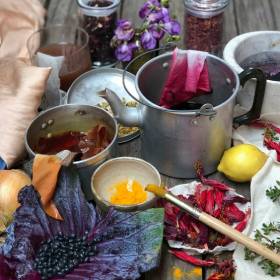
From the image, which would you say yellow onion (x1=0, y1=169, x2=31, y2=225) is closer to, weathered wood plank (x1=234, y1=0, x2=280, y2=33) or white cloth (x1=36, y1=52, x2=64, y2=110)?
white cloth (x1=36, y1=52, x2=64, y2=110)

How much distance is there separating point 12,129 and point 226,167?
439mm

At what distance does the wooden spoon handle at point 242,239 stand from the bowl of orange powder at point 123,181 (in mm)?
107

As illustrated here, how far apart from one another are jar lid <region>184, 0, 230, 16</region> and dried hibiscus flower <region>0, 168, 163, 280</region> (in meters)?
0.57

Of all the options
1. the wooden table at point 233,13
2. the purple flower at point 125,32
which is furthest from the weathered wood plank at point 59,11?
the purple flower at point 125,32

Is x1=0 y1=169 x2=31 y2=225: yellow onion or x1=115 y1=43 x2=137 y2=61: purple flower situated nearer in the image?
x1=0 y1=169 x2=31 y2=225: yellow onion

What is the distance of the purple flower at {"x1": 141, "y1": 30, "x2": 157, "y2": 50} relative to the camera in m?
1.34

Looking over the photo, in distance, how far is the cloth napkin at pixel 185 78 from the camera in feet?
3.76

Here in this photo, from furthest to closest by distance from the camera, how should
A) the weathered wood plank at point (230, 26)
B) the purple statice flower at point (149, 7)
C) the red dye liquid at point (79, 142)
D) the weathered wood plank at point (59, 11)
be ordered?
1. the weathered wood plank at point (59, 11)
2. the weathered wood plank at point (230, 26)
3. the purple statice flower at point (149, 7)
4. the red dye liquid at point (79, 142)

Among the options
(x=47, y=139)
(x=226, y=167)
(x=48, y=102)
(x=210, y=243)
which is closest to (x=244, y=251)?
(x=210, y=243)

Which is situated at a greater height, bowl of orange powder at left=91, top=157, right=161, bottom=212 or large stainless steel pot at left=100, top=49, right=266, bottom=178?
large stainless steel pot at left=100, top=49, right=266, bottom=178

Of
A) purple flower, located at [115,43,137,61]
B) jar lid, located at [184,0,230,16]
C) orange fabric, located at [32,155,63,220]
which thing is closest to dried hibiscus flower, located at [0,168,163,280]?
orange fabric, located at [32,155,63,220]

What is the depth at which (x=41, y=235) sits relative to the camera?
94 centimetres

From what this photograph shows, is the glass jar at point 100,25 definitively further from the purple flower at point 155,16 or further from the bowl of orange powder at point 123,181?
the bowl of orange powder at point 123,181

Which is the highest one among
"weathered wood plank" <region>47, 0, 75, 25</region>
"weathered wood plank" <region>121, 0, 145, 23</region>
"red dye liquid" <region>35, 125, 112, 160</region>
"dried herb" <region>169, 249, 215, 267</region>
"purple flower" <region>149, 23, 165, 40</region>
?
"purple flower" <region>149, 23, 165, 40</region>
